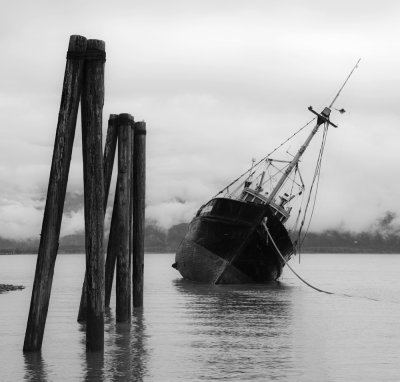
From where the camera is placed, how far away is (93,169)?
13.7 m

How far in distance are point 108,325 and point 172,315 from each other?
512 cm

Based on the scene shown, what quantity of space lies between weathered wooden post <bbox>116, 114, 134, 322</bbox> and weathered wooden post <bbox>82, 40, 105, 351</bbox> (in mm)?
4753

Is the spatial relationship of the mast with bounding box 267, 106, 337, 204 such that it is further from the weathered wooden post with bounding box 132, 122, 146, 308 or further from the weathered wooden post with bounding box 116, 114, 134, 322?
the weathered wooden post with bounding box 116, 114, 134, 322

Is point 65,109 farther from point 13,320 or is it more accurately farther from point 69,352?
point 13,320

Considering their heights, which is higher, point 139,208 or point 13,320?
point 139,208

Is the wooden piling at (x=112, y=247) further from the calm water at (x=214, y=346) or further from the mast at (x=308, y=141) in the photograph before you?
the mast at (x=308, y=141)

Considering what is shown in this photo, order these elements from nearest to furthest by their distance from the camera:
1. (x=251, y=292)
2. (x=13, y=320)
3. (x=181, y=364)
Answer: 1. (x=181, y=364)
2. (x=13, y=320)
3. (x=251, y=292)

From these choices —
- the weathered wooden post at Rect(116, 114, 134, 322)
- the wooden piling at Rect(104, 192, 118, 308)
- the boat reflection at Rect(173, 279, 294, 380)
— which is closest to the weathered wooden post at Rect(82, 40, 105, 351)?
the boat reflection at Rect(173, 279, 294, 380)

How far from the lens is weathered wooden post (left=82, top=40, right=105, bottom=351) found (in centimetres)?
1372

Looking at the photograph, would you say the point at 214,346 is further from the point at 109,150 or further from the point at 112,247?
the point at 109,150

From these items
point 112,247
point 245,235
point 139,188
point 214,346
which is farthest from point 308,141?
point 214,346

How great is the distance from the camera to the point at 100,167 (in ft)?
45.1

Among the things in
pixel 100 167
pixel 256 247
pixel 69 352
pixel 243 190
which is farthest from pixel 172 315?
pixel 243 190

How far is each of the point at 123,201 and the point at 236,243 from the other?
22791mm
